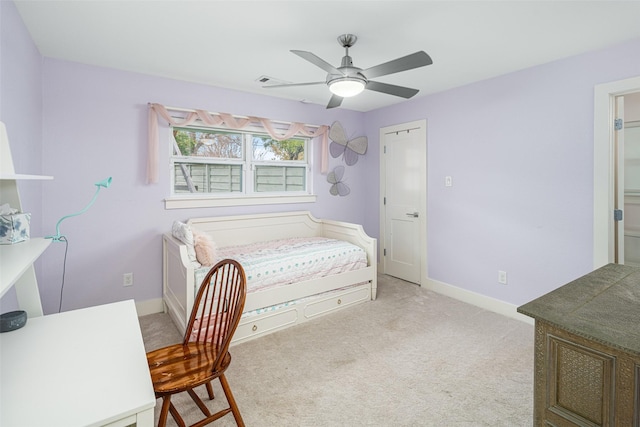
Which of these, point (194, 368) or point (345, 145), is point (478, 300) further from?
point (194, 368)

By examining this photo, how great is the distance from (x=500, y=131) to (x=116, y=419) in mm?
3535

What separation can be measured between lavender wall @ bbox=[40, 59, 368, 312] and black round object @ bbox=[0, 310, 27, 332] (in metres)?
1.85

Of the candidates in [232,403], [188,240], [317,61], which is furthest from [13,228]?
[317,61]

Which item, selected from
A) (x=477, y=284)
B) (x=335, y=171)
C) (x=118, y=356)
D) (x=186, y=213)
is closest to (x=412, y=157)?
(x=335, y=171)

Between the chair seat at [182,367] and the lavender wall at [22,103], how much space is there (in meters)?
0.92

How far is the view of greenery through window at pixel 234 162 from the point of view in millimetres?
3445

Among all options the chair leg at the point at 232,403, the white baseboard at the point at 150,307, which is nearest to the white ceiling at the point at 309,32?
the chair leg at the point at 232,403

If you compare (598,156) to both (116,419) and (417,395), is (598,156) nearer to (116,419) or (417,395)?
(417,395)

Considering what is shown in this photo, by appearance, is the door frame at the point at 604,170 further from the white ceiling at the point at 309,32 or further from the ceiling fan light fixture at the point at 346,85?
the ceiling fan light fixture at the point at 346,85

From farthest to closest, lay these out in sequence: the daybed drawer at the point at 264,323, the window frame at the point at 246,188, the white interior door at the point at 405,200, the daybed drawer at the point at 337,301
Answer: the white interior door at the point at 405,200, the window frame at the point at 246,188, the daybed drawer at the point at 337,301, the daybed drawer at the point at 264,323

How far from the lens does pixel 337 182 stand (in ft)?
14.8

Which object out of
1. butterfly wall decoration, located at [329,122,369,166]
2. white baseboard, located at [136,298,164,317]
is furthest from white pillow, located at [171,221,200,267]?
butterfly wall decoration, located at [329,122,369,166]

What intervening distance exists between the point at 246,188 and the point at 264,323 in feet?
5.53

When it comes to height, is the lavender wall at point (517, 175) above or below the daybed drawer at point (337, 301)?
above
